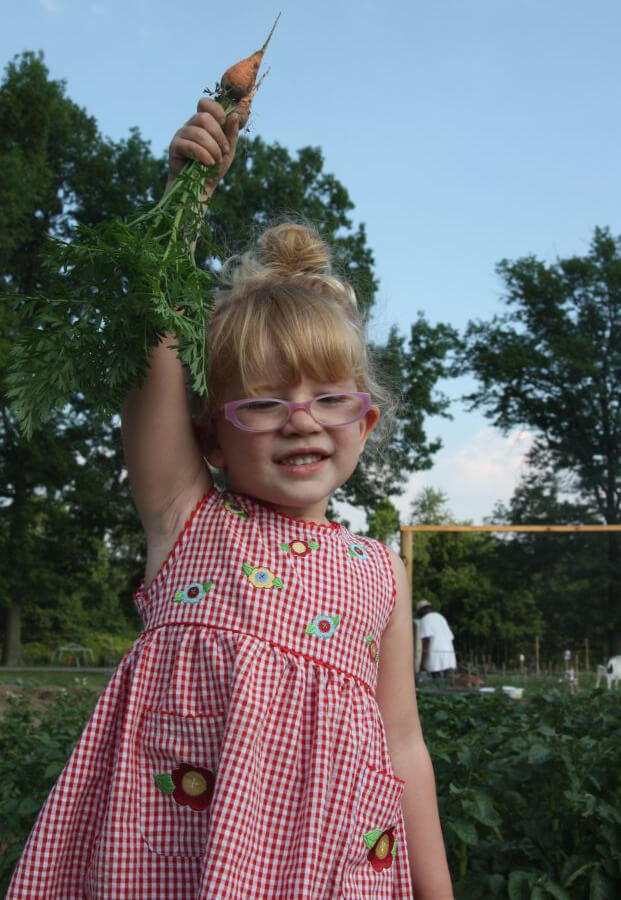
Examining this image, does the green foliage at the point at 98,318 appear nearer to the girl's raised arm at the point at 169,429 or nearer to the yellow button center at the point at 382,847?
the girl's raised arm at the point at 169,429

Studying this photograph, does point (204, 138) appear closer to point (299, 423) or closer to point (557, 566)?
point (299, 423)

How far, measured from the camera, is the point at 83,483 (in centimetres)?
2342

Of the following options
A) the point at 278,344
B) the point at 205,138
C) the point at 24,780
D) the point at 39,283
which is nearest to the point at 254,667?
the point at 278,344

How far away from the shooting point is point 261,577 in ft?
5.25

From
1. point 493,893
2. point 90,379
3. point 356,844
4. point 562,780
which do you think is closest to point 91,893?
point 356,844

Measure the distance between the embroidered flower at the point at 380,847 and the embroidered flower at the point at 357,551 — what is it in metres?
0.48

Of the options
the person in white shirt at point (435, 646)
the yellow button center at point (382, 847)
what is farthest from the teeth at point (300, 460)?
the person in white shirt at point (435, 646)

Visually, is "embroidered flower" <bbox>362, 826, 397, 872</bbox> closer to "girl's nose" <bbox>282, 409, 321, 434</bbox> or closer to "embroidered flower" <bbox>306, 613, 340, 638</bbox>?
"embroidered flower" <bbox>306, 613, 340, 638</bbox>

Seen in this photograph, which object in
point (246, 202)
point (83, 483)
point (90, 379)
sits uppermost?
point (246, 202)

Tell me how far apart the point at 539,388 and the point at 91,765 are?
101 feet

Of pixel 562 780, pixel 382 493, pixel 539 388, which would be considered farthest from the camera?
pixel 539 388

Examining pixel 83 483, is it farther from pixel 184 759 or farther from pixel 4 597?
pixel 184 759

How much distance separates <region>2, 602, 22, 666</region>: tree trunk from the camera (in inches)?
918

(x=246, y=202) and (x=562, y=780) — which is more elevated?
(x=246, y=202)
